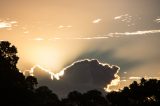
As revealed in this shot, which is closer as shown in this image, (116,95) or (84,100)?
(116,95)

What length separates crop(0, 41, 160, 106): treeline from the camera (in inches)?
2689

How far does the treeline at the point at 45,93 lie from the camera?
224ft

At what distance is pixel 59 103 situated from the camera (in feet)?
306

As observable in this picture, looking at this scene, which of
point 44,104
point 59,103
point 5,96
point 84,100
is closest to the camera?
point 5,96

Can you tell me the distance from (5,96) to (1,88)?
54.7 inches

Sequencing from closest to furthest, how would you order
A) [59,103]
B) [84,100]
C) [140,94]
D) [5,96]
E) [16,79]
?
1. [5,96]
2. [16,79]
3. [59,103]
4. [140,94]
5. [84,100]

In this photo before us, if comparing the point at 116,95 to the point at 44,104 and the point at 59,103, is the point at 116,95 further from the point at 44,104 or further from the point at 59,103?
the point at 44,104

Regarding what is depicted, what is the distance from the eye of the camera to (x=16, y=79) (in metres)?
71.8

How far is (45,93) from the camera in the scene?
3622 inches

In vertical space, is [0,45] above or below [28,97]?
above

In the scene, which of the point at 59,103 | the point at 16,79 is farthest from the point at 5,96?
the point at 59,103

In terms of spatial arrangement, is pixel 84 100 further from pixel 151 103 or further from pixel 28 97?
pixel 28 97

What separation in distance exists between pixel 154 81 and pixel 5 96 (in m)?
43.5

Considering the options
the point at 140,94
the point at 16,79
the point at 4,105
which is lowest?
the point at 4,105
